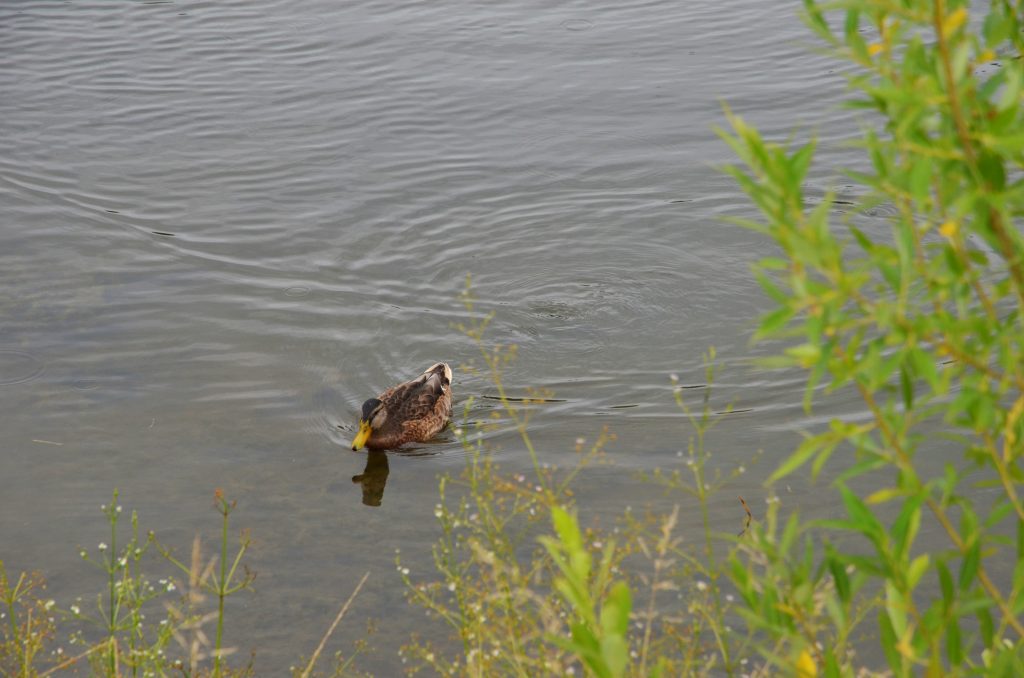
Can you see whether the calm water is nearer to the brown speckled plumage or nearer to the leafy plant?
the brown speckled plumage

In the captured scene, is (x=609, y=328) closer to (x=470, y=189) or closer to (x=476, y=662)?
(x=470, y=189)

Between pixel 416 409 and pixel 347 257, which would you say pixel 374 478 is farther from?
pixel 347 257

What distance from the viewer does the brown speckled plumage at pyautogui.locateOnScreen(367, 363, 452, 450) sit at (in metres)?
7.55

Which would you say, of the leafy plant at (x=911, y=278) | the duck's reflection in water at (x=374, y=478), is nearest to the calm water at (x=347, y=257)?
the duck's reflection in water at (x=374, y=478)

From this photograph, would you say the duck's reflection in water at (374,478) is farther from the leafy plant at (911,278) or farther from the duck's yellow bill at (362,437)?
the leafy plant at (911,278)

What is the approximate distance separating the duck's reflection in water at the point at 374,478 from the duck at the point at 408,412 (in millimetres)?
65

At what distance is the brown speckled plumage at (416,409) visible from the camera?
7.55 meters

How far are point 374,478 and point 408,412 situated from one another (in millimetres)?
548

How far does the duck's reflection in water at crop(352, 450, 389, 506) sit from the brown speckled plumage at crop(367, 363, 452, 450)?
6 cm

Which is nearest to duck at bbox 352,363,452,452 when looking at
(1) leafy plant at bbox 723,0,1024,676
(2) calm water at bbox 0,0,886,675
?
(2) calm water at bbox 0,0,886,675

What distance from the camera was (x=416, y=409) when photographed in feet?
25.6

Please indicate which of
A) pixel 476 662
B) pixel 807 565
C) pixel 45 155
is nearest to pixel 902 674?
pixel 807 565

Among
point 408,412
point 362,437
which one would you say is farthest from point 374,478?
point 408,412

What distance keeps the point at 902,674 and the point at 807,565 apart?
0.24 metres
